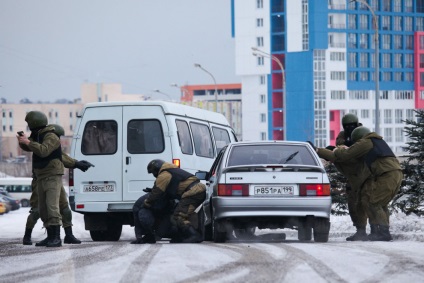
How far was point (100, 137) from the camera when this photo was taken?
19.0 m

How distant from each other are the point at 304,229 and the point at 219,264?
5.94 meters

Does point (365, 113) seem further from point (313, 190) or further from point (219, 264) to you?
point (219, 264)

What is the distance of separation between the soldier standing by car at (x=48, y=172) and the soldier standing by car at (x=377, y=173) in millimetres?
→ 4388

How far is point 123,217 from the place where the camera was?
775 inches

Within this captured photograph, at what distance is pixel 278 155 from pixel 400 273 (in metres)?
6.58

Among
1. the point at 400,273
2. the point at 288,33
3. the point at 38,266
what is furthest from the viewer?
the point at 288,33

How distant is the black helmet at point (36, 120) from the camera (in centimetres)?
1451

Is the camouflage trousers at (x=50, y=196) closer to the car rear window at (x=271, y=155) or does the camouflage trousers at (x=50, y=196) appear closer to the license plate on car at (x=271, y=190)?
the car rear window at (x=271, y=155)

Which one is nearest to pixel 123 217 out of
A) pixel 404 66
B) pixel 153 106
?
pixel 153 106

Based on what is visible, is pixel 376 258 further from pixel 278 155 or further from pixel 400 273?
pixel 278 155

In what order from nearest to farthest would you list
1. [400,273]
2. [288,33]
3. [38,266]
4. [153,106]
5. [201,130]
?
[400,273], [38,266], [153,106], [201,130], [288,33]

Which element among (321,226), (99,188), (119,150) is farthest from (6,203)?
(321,226)

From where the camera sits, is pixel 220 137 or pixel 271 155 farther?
pixel 220 137

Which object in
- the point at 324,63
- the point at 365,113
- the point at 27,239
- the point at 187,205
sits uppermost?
the point at 324,63
